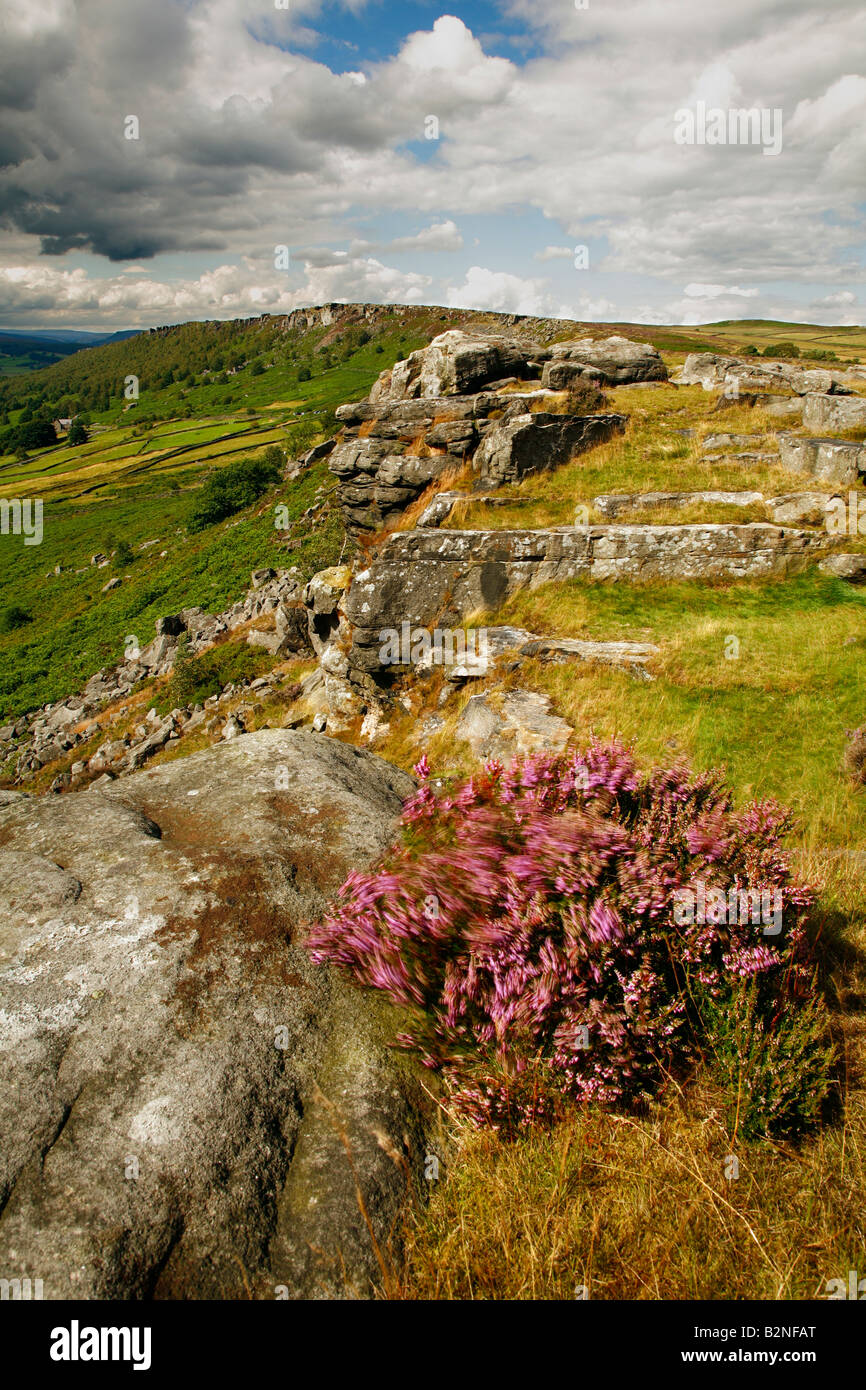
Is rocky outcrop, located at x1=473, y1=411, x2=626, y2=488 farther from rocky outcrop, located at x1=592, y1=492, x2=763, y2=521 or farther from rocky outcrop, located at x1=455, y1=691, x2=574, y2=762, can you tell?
rocky outcrop, located at x1=455, y1=691, x2=574, y2=762

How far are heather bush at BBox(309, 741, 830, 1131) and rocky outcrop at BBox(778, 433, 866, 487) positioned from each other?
15.1 m

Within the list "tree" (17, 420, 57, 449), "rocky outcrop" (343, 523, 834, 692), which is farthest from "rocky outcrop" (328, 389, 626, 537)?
"tree" (17, 420, 57, 449)

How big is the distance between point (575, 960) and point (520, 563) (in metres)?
12.0

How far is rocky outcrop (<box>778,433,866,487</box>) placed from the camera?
15602 millimetres

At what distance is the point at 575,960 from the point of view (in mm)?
3936

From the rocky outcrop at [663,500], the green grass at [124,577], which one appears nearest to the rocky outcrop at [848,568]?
the rocky outcrop at [663,500]

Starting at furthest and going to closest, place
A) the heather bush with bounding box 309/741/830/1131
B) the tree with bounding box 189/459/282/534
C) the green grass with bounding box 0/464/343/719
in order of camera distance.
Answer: the tree with bounding box 189/459/282/534, the green grass with bounding box 0/464/343/719, the heather bush with bounding box 309/741/830/1131

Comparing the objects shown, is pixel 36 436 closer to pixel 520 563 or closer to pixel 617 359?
pixel 617 359

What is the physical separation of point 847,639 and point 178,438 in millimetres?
156506

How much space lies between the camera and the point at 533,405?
19172 millimetres

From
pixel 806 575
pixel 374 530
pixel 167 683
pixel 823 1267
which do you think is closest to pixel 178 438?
pixel 167 683

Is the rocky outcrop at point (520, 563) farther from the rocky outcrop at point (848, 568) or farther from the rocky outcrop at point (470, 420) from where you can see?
the rocky outcrop at point (470, 420)

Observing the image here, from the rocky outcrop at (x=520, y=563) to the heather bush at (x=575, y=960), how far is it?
10.9 metres
